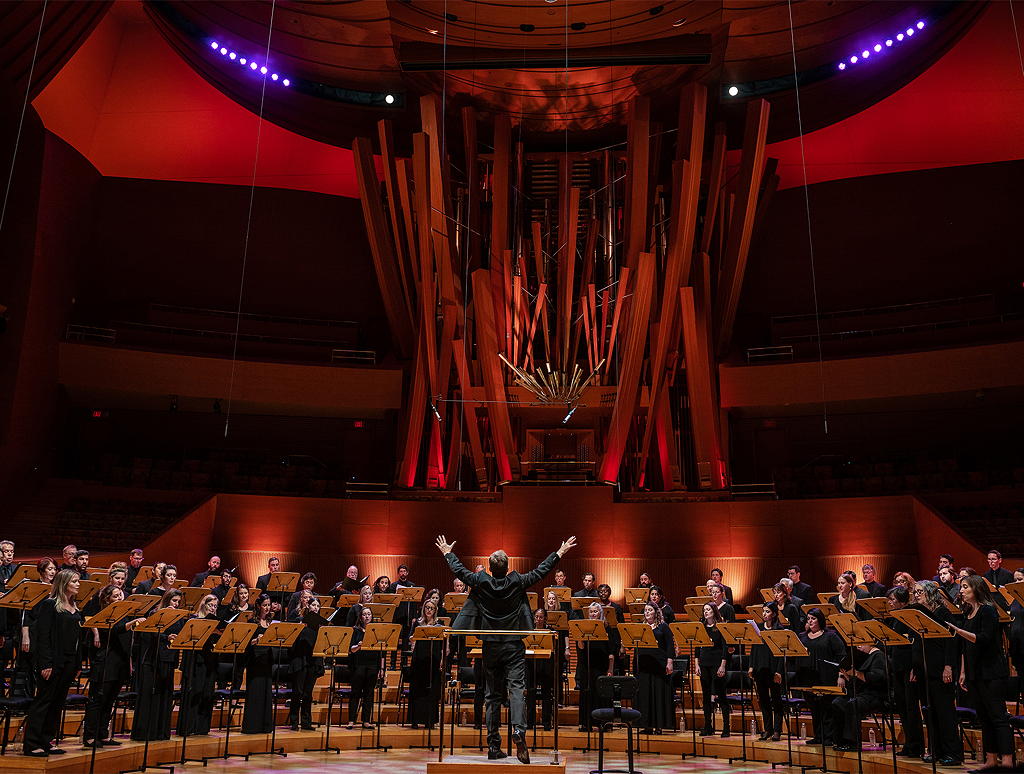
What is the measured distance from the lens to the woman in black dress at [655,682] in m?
→ 9.47

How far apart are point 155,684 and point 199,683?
0.86 m

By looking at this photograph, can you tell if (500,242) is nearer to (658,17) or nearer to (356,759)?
(658,17)

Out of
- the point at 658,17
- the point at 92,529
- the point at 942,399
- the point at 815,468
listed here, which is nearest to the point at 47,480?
the point at 92,529

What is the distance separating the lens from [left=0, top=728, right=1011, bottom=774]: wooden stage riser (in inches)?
275

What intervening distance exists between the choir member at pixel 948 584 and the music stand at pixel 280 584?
26.0 feet

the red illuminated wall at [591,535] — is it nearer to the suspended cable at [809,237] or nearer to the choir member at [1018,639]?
the suspended cable at [809,237]

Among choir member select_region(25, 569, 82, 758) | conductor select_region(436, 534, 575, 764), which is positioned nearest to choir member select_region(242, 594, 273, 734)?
choir member select_region(25, 569, 82, 758)

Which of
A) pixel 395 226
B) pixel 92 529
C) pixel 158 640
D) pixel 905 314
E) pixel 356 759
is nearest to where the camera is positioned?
pixel 158 640

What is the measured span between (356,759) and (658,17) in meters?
13.5

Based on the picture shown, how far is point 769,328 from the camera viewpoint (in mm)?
21000

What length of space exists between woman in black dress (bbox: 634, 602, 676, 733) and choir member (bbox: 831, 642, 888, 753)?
188 cm

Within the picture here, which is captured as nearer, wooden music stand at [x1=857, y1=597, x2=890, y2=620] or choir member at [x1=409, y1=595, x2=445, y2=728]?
wooden music stand at [x1=857, y1=597, x2=890, y2=620]

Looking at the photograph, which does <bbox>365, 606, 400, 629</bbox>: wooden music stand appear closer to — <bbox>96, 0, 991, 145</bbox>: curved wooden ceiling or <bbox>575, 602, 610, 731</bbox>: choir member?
<bbox>575, 602, 610, 731</bbox>: choir member

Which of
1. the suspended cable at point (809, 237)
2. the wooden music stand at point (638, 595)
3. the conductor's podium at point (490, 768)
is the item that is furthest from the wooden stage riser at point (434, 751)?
the suspended cable at point (809, 237)
